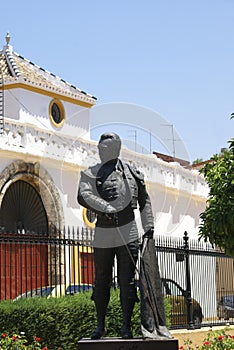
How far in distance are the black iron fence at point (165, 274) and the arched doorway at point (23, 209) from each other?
63 centimetres

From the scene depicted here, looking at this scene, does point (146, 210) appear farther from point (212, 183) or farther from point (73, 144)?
point (73, 144)

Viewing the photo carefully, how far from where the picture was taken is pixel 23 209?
23.4 metres

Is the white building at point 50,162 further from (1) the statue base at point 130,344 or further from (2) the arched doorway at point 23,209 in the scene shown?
(1) the statue base at point 130,344

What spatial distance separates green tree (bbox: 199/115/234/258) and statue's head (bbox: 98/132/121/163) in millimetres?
5373

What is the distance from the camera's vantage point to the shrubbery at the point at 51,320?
43.4ft

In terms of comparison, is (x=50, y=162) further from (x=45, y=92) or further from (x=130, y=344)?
(x=130, y=344)

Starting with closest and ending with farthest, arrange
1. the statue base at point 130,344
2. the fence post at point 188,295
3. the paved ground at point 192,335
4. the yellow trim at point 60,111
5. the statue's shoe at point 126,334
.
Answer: the statue base at point 130,344 → the statue's shoe at point 126,334 → the paved ground at point 192,335 → the fence post at point 188,295 → the yellow trim at point 60,111

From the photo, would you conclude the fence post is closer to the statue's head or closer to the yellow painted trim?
the statue's head

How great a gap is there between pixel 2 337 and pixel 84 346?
12.3 ft

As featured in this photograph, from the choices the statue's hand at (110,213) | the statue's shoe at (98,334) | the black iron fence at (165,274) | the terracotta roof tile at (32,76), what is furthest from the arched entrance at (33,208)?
the statue's hand at (110,213)

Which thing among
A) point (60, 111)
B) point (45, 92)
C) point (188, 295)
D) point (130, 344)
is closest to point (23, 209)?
point (45, 92)

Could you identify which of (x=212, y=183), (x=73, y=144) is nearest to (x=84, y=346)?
(x=212, y=183)

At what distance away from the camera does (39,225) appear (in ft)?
78.3

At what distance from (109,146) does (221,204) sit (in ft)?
18.8
